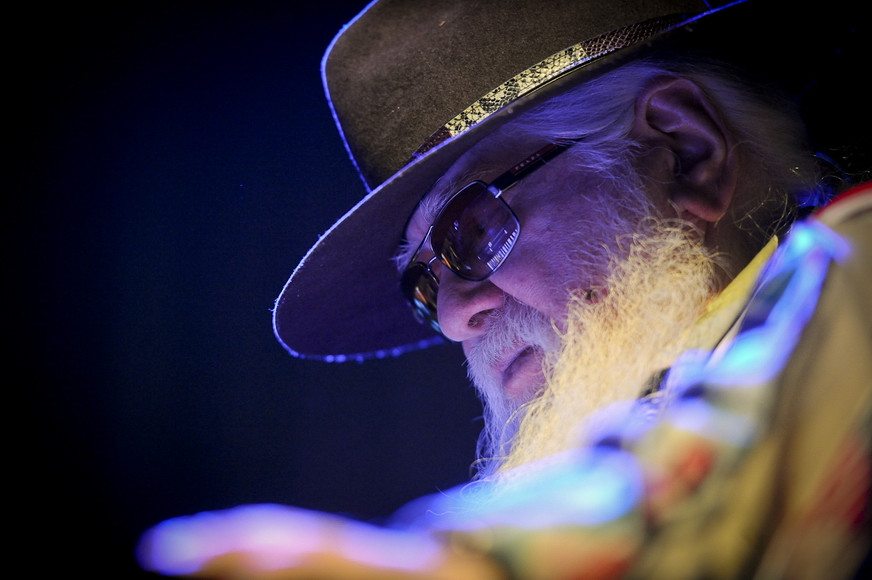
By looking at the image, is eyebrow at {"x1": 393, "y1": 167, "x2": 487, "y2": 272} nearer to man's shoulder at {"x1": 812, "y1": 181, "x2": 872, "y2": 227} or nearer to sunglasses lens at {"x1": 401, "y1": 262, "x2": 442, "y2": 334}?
sunglasses lens at {"x1": 401, "y1": 262, "x2": 442, "y2": 334}

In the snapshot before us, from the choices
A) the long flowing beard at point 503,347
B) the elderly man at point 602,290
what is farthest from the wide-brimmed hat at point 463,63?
the long flowing beard at point 503,347

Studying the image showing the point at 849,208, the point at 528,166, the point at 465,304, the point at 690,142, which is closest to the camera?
the point at 849,208

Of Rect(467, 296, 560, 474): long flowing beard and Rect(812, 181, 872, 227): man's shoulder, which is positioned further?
Rect(467, 296, 560, 474): long flowing beard

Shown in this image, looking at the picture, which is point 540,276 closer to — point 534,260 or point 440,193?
point 534,260

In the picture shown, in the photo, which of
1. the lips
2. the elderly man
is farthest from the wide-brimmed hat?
the lips

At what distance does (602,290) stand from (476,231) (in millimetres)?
341

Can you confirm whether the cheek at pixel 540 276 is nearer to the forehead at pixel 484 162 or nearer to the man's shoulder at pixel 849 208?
the forehead at pixel 484 162

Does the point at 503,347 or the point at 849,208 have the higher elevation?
the point at 503,347

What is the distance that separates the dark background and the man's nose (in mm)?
394

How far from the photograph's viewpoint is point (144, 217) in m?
1.70

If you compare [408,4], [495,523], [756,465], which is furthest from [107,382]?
[756,465]

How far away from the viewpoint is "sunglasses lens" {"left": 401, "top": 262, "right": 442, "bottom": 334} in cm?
175

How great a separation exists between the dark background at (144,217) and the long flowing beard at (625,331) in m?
0.79

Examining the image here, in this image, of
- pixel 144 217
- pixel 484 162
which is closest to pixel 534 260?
pixel 484 162
